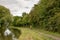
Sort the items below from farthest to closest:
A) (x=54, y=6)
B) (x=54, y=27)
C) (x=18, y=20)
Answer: (x=18, y=20)
(x=54, y=6)
(x=54, y=27)

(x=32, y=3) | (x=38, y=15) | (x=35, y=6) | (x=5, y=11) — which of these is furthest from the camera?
(x=32, y=3)

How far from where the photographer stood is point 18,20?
38.5 m

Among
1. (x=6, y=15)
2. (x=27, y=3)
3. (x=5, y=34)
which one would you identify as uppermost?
(x=27, y=3)

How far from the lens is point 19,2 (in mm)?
33531

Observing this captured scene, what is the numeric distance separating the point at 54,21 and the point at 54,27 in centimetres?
62

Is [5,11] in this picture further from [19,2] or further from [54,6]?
[19,2]

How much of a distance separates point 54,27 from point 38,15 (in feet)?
20.8

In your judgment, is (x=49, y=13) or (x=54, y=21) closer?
(x=54, y=21)

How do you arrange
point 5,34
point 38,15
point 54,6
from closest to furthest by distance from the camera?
point 5,34 < point 54,6 < point 38,15

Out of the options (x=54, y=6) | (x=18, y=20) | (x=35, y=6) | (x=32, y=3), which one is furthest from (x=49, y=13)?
(x=18, y=20)

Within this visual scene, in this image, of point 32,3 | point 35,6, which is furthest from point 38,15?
point 32,3

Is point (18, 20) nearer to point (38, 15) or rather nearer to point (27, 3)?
point (27, 3)

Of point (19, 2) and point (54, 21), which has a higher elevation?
point (19, 2)

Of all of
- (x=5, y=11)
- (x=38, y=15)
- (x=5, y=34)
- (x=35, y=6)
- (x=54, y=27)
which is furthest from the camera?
(x=35, y=6)
